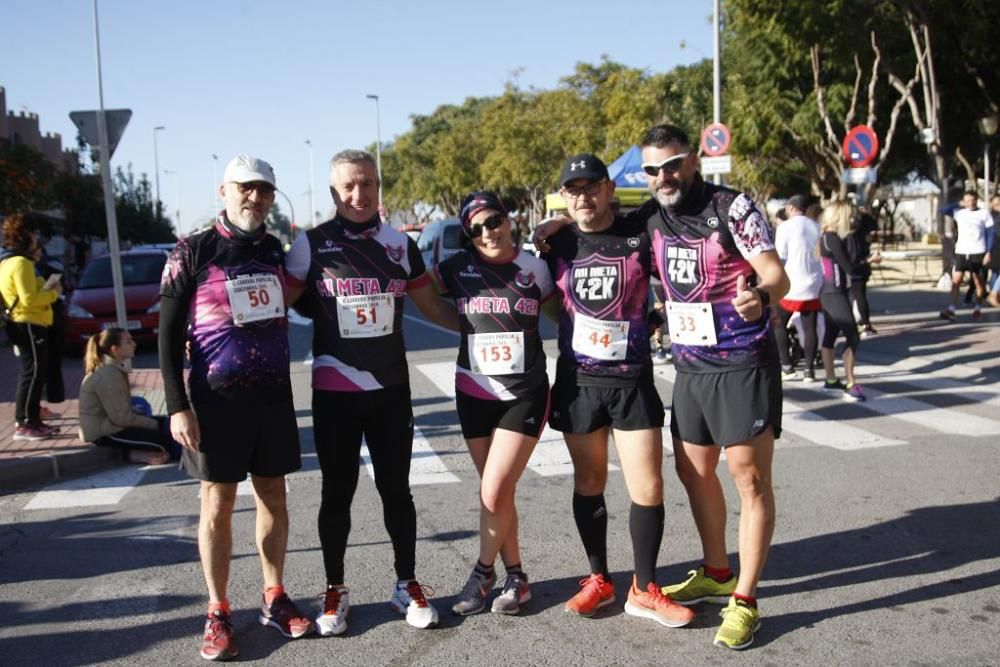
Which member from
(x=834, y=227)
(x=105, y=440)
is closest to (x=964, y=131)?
(x=834, y=227)

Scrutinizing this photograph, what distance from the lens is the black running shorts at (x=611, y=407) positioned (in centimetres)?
414

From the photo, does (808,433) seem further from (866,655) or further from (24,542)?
(24,542)

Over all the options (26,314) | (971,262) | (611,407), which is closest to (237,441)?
(611,407)

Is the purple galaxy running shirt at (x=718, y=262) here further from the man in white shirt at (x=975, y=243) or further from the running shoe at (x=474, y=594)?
the man in white shirt at (x=975, y=243)

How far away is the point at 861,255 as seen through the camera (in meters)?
11.5

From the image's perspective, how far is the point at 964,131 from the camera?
1155 inches

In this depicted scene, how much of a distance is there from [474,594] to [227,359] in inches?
60.3

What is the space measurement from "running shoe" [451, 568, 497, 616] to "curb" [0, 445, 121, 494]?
420 centimetres

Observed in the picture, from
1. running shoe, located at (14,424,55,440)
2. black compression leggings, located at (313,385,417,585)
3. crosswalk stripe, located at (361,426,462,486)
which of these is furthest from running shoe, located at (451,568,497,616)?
running shoe, located at (14,424,55,440)

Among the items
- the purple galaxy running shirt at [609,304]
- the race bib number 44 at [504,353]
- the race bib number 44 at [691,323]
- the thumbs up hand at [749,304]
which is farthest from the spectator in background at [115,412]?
the thumbs up hand at [749,304]

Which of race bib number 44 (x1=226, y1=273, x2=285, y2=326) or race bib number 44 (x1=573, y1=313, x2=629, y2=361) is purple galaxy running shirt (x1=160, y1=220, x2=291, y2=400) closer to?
race bib number 44 (x1=226, y1=273, x2=285, y2=326)

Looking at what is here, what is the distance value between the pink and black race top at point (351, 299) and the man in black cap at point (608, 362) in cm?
76

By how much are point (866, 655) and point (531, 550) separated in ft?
6.26

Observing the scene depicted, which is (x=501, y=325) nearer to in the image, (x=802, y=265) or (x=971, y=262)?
(x=802, y=265)
